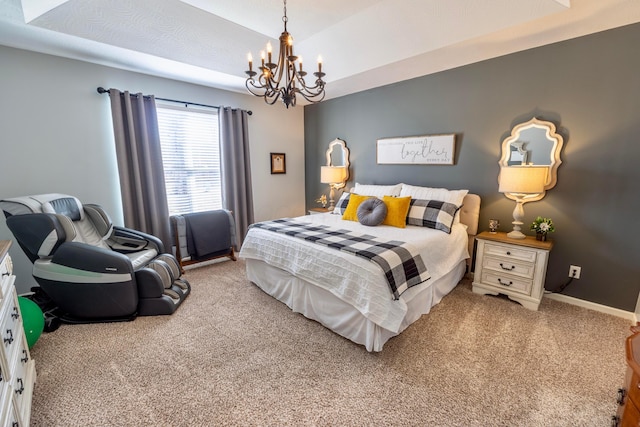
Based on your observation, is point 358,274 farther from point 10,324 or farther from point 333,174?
point 333,174

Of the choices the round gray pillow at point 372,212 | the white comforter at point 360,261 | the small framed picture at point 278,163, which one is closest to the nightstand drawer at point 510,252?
the white comforter at point 360,261

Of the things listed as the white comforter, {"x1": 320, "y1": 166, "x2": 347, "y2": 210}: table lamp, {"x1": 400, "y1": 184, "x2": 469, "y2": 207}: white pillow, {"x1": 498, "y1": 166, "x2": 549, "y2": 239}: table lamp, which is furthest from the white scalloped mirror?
{"x1": 320, "y1": 166, "x2": 347, "y2": 210}: table lamp

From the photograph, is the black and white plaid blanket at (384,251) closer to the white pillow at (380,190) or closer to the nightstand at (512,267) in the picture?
the nightstand at (512,267)

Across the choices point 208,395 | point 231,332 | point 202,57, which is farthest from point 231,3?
point 208,395

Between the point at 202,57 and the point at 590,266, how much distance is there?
4344 millimetres

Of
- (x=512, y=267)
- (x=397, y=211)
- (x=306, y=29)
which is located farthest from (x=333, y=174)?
(x=512, y=267)

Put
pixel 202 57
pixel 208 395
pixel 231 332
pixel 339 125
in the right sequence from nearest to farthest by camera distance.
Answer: pixel 208 395, pixel 231 332, pixel 202 57, pixel 339 125

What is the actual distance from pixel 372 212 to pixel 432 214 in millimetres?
615

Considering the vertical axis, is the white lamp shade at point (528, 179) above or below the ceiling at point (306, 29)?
below

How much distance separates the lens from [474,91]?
9.90 feet

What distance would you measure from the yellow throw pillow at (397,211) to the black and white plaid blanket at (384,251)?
54 cm

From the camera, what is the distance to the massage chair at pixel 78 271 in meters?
2.16

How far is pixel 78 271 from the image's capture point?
2201 mm

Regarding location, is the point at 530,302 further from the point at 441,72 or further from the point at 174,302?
the point at 174,302
